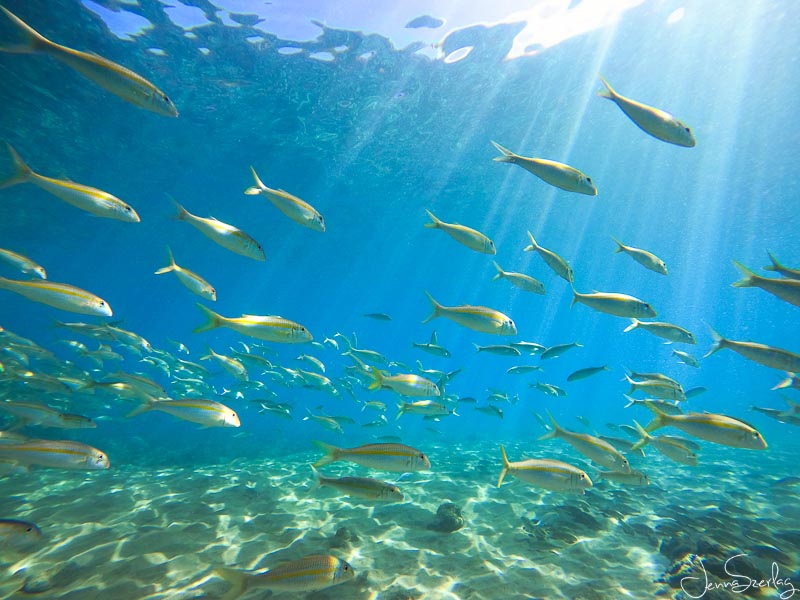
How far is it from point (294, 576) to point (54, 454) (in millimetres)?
3084

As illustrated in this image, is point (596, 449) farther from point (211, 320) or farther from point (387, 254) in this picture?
point (387, 254)

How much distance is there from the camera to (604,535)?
5.80 meters

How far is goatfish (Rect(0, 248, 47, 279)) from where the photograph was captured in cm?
527

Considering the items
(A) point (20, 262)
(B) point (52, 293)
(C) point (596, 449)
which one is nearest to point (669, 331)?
(C) point (596, 449)

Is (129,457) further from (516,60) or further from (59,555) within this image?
(516,60)

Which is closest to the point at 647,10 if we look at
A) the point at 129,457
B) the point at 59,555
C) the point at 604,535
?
the point at 604,535

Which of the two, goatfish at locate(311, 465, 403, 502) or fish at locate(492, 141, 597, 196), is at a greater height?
fish at locate(492, 141, 597, 196)

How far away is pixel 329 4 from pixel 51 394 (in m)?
18.1

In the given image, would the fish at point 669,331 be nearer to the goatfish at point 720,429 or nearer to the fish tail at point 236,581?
the goatfish at point 720,429

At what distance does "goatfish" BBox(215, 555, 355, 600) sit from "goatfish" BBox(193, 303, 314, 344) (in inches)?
77.9

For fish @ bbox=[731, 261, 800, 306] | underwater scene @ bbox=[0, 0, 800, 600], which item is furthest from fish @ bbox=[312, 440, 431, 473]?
fish @ bbox=[731, 261, 800, 306]

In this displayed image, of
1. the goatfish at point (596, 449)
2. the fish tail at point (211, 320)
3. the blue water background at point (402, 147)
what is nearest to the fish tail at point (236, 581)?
the fish tail at point (211, 320)

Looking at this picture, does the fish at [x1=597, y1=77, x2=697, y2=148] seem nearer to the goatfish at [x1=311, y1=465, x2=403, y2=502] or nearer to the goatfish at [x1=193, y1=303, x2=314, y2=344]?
the goatfish at [x1=193, y1=303, x2=314, y2=344]

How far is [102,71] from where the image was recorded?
317 cm
